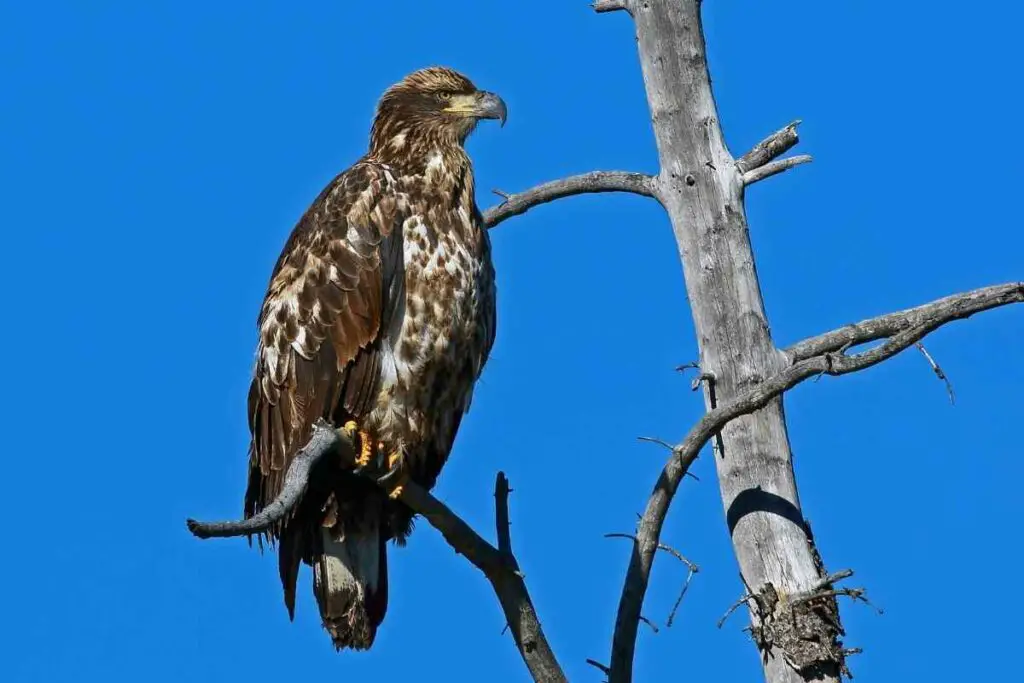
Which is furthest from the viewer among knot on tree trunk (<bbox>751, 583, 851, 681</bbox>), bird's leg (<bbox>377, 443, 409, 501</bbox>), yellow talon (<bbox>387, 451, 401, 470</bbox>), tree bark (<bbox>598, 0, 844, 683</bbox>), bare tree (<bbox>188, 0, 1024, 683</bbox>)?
yellow talon (<bbox>387, 451, 401, 470</bbox>)

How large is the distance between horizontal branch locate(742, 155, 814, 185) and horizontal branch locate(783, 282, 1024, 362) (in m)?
0.79

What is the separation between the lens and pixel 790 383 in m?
5.84

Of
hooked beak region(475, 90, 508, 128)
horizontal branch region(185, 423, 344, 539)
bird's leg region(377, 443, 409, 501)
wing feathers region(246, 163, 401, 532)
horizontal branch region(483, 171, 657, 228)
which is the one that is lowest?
horizontal branch region(185, 423, 344, 539)

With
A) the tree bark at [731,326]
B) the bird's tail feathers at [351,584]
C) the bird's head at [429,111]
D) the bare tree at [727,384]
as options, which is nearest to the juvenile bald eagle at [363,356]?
the bird's tail feathers at [351,584]

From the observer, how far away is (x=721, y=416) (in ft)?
19.4

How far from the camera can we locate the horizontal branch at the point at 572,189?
24.3 feet

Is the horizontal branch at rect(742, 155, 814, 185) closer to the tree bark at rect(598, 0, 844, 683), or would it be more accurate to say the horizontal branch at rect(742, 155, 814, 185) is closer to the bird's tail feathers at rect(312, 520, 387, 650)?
the tree bark at rect(598, 0, 844, 683)

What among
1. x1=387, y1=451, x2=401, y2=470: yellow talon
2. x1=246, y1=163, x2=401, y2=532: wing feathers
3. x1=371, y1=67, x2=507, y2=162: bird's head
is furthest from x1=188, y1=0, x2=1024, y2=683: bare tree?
x1=371, y1=67, x2=507, y2=162: bird's head

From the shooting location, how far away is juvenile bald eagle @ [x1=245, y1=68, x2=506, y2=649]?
22.9 feet

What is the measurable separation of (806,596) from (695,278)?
1.52 m

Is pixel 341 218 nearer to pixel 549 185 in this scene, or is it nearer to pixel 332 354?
pixel 332 354

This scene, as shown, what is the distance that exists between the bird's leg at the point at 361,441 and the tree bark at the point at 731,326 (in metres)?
1.54

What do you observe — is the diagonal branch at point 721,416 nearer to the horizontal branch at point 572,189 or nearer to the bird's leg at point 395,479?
the bird's leg at point 395,479

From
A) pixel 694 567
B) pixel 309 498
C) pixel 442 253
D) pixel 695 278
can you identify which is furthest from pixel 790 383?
pixel 309 498
